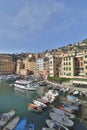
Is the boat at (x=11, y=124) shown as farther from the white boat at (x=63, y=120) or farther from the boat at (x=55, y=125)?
the white boat at (x=63, y=120)

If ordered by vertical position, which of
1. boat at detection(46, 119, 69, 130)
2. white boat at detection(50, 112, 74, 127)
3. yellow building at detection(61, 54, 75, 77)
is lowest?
boat at detection(46, 119, 69, 130)

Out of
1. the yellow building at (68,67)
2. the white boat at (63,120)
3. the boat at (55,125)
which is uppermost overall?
the yellow building at (68,67)

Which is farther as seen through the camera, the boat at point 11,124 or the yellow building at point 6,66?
the yellow building at point 6,66

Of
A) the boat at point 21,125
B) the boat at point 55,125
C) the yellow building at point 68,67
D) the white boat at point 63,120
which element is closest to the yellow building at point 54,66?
the yellow building at point 68,67

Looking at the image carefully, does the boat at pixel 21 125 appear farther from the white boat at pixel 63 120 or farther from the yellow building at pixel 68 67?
the yellow building at pixel 68 67

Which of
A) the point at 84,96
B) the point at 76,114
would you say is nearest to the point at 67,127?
the point at 76,114


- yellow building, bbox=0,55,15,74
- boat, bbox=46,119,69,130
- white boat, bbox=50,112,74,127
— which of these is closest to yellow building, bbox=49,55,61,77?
yellow building, bbox=0,55,15,74

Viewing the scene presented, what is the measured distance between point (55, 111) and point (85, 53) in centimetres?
5643

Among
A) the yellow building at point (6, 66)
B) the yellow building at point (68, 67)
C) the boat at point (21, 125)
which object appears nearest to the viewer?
the boat at point (21, 125)

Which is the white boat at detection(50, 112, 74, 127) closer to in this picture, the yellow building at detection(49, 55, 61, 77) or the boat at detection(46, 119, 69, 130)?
the boat at detection(46, 119, 69, 130)

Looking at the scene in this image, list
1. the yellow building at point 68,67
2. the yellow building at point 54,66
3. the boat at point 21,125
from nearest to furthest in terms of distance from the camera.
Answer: the boat at point 21,125 < the yellow building at point 68,67 < the yellow building at point 54,66

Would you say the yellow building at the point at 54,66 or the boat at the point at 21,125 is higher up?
the yellow building at the point at 54,66

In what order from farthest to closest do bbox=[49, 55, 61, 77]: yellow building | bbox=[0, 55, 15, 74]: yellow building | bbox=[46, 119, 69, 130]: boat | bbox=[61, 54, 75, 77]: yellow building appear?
bbox=[0, 55, 15, 74]: yellow building → bbox=[49, 55, 61, 77]: yellow building → bbox=[61, 54, 75, 77]: yellow building → bbox=[46, 119, 69, 130]: boat

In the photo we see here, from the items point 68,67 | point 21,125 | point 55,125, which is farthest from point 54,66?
point 21,125
